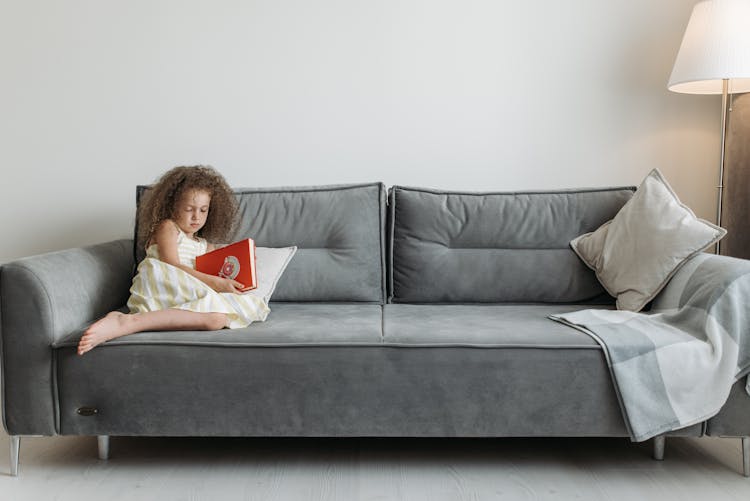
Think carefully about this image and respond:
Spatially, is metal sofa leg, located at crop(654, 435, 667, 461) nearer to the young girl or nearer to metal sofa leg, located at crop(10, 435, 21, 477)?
the young girl

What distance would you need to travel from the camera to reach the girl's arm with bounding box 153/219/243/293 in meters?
2.25

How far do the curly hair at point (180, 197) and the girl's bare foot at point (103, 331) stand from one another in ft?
1.55

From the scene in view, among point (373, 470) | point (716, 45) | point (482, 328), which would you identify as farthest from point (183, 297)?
point (716, 45)

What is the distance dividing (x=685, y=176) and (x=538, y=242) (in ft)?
2.91

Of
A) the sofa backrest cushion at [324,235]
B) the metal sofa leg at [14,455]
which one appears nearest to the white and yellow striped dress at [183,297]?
the sofa backrest cushion at [324,235]

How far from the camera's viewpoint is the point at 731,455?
2.12 metres

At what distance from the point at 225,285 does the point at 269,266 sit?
21cm

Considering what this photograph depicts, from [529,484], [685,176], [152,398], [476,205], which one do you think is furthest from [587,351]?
[685,176]

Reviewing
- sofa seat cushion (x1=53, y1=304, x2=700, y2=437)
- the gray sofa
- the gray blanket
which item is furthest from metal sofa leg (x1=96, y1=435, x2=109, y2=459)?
the gray blanket

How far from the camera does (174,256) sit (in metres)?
2.30

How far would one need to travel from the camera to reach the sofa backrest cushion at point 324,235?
8.23 ft

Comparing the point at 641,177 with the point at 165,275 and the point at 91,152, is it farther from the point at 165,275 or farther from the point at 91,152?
the point at 91,152

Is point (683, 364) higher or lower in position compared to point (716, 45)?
lower

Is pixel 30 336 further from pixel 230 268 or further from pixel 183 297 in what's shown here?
pixel 230 268
